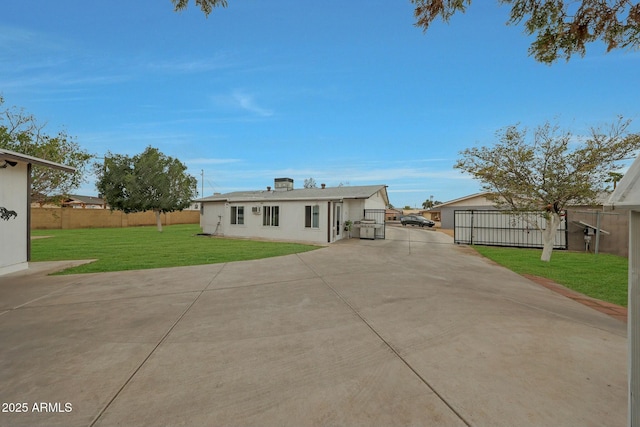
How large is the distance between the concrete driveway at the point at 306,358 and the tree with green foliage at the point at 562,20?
443 cm

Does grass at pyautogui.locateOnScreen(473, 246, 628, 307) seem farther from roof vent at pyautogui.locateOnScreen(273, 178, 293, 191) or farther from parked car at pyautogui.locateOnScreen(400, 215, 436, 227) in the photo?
parked car at pyautogui.locateOnScreen(400, 215, 436, 227)

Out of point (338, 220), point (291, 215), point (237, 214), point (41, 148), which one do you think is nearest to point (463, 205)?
point (338, 220)

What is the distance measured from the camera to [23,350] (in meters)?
3.14

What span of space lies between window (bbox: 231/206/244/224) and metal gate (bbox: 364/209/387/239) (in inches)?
339

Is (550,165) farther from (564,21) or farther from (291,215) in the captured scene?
(291,215)

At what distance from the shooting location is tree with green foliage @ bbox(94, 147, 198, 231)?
21.5 metres

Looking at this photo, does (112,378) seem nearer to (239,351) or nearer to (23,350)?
(239,351)

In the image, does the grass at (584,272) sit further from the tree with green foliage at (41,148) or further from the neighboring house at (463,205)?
the tree with green foliage at (41,148)

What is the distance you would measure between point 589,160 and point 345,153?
23.1m

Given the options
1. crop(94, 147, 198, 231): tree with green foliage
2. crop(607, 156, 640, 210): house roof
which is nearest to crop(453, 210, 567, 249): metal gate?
crop(607, 156, 640, 210): house roof

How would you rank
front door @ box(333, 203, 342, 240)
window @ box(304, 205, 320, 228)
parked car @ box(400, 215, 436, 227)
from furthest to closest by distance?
parked car @ box(400, 215, 436, 227) < front door @ box(333, 203, 342, 240) < window @ box(304, 205, 320, 228)

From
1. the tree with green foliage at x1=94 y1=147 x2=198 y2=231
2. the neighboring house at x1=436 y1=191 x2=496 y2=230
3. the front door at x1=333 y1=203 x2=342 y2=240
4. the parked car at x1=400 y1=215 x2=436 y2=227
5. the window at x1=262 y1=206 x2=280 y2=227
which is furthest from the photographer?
the parked car at x1=400 y1=215 x2=436 y2=227

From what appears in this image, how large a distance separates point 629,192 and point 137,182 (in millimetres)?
25959

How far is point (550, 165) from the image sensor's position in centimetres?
980
